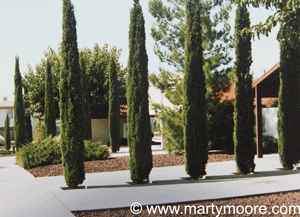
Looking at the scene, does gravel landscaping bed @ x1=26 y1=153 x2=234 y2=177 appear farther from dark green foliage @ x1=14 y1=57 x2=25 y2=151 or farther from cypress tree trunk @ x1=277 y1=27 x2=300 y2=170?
dark green foliage @ x1=14 y1=57 x2=25 y2=151

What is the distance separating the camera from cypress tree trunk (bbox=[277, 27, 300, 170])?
1321cm

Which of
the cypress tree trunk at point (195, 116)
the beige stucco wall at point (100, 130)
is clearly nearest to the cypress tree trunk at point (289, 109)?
the cypress tree trunk at point (195, 116)

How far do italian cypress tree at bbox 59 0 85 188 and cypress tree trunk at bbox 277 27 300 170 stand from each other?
7436 mm

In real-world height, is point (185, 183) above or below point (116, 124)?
below

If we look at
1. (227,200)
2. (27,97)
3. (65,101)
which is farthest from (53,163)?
(27,97)

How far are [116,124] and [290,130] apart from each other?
46.0 ft

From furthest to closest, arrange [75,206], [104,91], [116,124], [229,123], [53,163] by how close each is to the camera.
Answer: [104,91]
[116,124]
[229,123]
[53,163]
[75,206]

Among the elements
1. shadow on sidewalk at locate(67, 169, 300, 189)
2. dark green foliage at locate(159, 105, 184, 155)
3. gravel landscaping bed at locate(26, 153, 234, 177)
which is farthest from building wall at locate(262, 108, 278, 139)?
shadow on sidewalk at locate(67, 169, 300, 189)

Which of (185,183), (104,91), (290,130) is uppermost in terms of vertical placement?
(104,91)

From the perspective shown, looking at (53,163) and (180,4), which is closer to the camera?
(53,163)

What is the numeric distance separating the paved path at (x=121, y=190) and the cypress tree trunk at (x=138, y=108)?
63cm

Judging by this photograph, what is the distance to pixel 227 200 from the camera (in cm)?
865

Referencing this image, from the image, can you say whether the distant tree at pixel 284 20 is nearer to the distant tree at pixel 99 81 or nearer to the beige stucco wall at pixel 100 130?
the distant tree at pixel 99 81

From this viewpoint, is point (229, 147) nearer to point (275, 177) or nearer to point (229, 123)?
point (229, 123)
